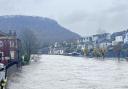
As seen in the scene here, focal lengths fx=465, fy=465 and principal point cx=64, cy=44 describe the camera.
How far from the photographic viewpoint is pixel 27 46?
145 m

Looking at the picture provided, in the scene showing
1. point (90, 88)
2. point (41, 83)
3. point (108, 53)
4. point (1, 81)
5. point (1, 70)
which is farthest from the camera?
point (108, 53)

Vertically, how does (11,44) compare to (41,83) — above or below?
above

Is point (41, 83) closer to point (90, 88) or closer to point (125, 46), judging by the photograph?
point (90, 88)

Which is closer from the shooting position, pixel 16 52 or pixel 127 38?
pixel 16 52

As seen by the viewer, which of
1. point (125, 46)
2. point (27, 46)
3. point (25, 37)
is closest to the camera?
point (27, 46)

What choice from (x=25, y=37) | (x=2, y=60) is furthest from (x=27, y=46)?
(x=2, y=60)

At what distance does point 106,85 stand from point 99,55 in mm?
138530

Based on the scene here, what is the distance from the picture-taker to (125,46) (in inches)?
7269

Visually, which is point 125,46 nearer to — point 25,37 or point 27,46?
point 25,37

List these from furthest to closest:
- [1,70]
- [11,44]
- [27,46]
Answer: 1. [27,46]
2. [11,44]
3. [1,70]

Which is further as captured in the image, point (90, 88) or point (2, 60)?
point (2, 60)

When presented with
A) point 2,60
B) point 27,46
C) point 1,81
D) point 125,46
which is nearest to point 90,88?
point 1,81

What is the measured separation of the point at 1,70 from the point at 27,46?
326 feet

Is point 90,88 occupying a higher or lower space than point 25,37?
lower
